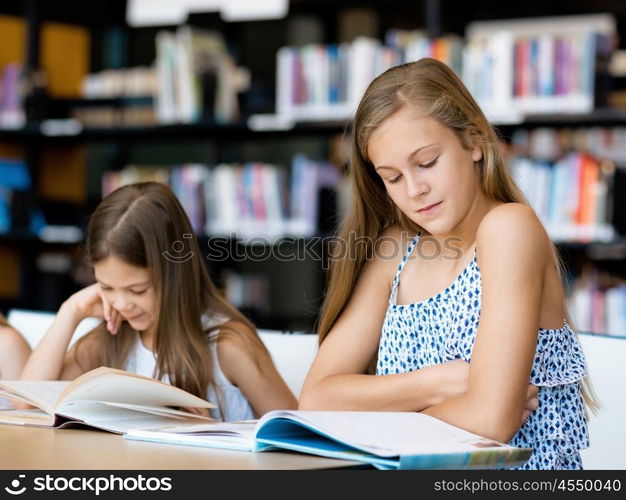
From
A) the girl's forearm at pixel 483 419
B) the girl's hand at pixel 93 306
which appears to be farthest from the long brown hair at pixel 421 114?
the girl's hand at pixel 93 306

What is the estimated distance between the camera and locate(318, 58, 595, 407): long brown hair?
4.82 ft

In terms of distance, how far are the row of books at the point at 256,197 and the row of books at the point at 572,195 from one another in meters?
0.82

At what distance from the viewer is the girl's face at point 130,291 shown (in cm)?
188

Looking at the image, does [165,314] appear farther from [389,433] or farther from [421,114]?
[389,433]

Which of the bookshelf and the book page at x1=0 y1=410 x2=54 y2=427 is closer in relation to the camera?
the book page at x1=0 y1=410 x2=54 y2=427

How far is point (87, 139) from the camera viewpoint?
4574 mm

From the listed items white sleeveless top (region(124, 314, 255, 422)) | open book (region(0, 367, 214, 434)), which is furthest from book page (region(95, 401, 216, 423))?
white sleeveless top (region(124, 314, 255, 422))

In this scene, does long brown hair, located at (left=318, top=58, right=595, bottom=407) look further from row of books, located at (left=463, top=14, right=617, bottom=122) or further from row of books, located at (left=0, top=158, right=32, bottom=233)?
row of books, located at (left=0, top=158, right=32, bottom=233)

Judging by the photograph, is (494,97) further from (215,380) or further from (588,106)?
(215,380)

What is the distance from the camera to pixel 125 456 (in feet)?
3.47

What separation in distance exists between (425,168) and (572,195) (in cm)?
207

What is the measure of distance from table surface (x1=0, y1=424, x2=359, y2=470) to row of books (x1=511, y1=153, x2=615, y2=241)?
2.38m

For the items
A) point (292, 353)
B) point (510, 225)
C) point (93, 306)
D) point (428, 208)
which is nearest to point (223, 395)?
point (292, 353)

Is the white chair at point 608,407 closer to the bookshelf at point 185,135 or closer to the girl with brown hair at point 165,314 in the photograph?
the girl with brown hair at point 165,314
